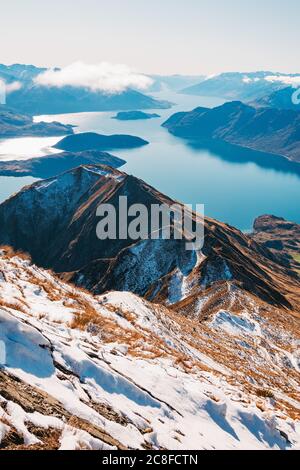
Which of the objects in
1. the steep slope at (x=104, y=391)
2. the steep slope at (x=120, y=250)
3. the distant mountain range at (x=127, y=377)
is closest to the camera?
the steep slope at (x=104, y=391)

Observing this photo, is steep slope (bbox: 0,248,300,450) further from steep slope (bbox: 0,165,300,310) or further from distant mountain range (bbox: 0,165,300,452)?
steep slope (bbox: 0,165,300,310)

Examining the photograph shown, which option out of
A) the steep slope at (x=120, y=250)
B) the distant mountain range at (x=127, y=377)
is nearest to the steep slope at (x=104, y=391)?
the distant mountain range at (x=127, y=377)

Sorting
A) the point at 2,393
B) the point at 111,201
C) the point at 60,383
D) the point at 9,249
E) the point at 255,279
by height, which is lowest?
the point at 9,249

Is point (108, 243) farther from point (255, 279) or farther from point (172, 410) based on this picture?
point (172, 410)

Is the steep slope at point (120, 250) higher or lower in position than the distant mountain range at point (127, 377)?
lower

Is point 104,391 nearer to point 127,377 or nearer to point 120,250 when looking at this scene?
point 127,377

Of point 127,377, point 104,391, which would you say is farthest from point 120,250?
point 104,391

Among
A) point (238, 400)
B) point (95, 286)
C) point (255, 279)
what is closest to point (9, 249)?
point (95, 286)

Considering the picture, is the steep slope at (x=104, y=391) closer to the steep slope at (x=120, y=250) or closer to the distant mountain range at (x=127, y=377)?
the distant mountain range at (x=127, y=377)
